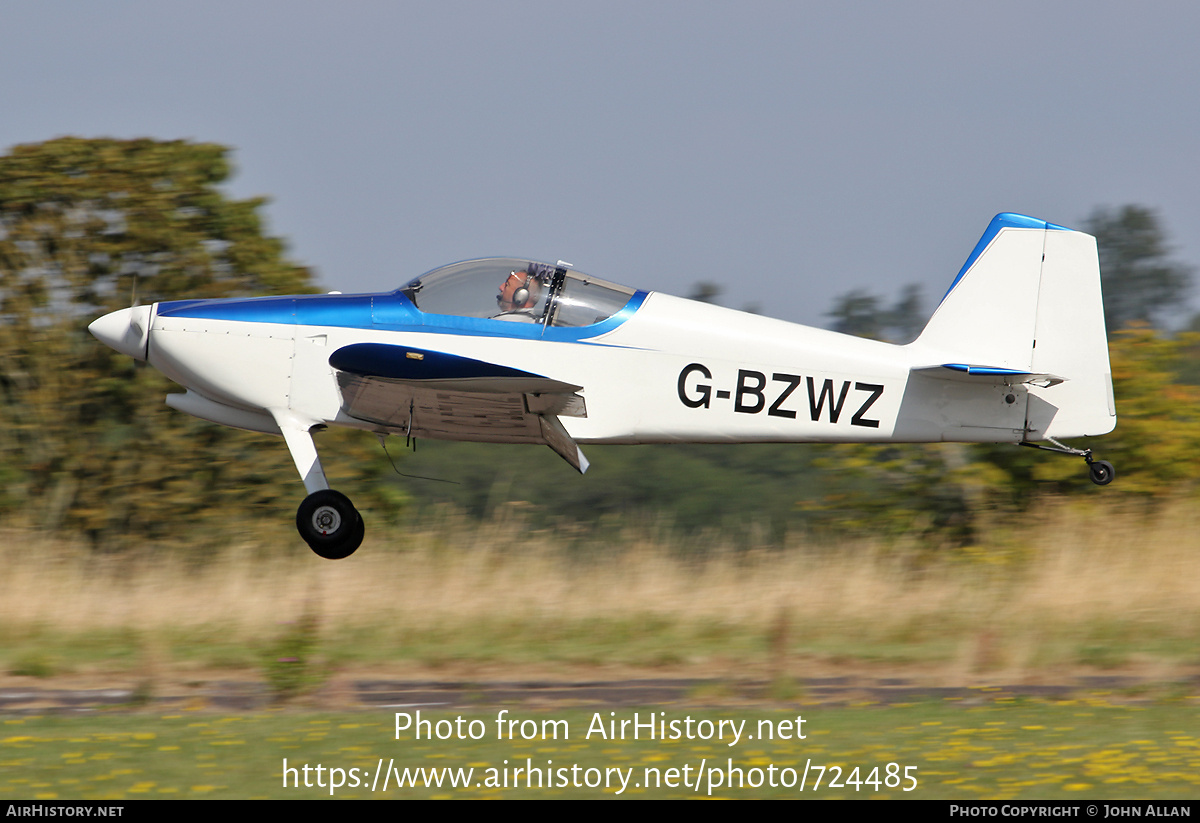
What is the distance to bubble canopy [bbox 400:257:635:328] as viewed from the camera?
8008mm

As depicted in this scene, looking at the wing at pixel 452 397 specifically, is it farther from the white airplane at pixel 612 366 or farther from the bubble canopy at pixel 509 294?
the bubble canopy at pixel 509 294

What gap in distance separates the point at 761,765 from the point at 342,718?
2.74 meters

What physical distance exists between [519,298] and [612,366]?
77cm

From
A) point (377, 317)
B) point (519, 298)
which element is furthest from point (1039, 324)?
point (377, 317)

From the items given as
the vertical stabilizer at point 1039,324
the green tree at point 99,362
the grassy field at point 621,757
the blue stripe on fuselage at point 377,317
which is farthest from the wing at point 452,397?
the green tree at point 99,362

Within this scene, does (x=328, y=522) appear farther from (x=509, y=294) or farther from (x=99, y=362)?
(x=99, y=362)

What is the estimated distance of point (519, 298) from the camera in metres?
8.02

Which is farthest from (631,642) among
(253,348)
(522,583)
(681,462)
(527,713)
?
(681,462)

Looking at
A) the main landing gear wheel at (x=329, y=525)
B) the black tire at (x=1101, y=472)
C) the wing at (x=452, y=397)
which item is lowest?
the main landing gear wheel at (x=329, y=525)

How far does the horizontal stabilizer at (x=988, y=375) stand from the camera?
26.7ft

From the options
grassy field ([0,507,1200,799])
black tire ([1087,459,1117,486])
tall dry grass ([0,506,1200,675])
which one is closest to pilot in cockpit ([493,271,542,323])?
grassy field ([0,507,1200,799])

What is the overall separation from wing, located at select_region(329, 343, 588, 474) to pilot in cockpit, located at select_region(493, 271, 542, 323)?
629mm

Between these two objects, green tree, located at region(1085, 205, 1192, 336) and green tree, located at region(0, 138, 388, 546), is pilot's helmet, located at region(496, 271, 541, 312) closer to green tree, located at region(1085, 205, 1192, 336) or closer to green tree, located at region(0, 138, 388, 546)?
green tree, located at region(0, 138, 388, 546)

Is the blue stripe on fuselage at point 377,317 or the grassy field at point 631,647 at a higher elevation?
the blue stripe on fuselage at point 377,317
